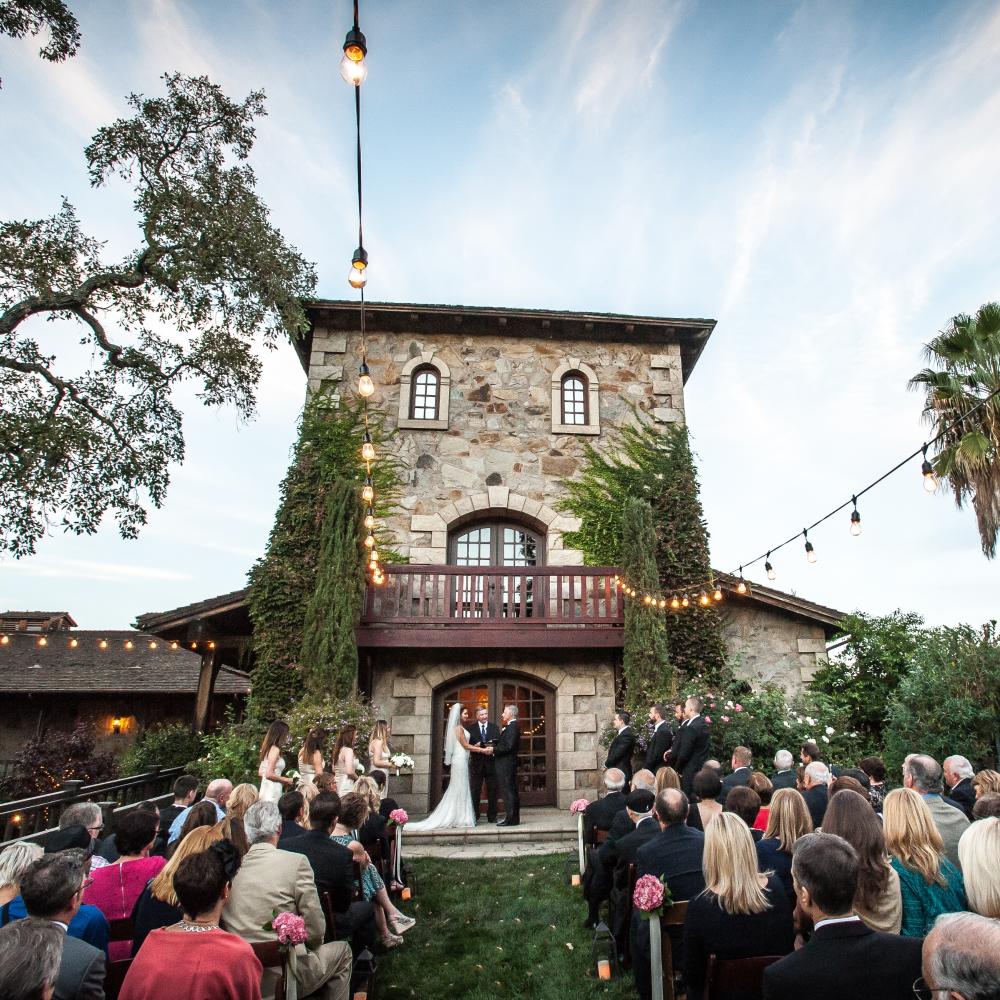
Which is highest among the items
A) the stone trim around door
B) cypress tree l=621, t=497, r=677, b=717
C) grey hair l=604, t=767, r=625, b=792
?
the stone trim around door

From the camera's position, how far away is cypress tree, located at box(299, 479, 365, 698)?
10797 mm

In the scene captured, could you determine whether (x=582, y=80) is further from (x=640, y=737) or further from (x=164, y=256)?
(x=640, y=737)

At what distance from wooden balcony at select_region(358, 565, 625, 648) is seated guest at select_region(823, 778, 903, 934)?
8.75 meters

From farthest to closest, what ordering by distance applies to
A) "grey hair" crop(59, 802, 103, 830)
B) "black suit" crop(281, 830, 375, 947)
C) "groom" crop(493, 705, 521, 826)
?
"groom" crop(493, 705, 521, 826), "grey hair" crop(59, 802, 103, 830), "black suit" crop(281, 830, 375, 947)

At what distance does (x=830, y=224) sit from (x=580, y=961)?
14.0 metres

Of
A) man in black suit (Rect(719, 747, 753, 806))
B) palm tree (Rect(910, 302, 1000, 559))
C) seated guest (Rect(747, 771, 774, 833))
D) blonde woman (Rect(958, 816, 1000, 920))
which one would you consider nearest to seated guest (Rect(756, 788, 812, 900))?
blonde woman (Rect(958, 816, 1000, 920))

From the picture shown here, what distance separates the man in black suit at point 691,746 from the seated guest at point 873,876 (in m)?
5.02

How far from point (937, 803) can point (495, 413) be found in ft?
37.9

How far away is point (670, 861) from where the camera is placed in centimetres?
384

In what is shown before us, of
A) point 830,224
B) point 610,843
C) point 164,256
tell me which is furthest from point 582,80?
point 610,843

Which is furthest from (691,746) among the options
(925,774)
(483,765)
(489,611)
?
(489,611)

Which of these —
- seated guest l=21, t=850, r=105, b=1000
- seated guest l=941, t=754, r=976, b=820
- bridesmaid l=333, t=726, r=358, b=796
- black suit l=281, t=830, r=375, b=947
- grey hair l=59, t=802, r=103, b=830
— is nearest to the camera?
seated guest l=21, t=850, r=105, b=1000

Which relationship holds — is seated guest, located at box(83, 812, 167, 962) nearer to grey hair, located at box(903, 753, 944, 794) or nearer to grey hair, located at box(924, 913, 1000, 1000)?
grey hair, located at box(924, 913, 1000, 1000)

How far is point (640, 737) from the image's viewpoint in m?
9.37
